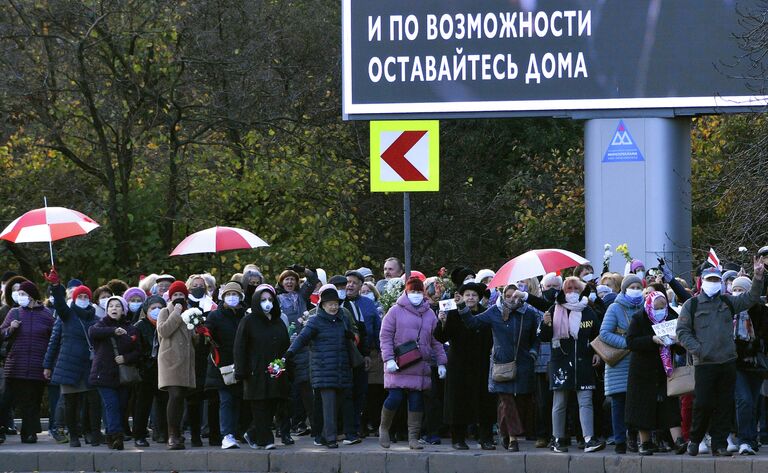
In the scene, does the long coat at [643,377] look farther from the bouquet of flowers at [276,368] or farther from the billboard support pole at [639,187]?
the billboard support pole at [639,187]

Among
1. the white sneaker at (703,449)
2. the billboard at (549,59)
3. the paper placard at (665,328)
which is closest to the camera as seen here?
the paper placard at (665,328)

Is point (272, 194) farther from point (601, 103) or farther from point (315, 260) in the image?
point (601, 103)

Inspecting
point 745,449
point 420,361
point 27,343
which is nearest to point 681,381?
point 745,449

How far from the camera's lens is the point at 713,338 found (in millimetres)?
13797

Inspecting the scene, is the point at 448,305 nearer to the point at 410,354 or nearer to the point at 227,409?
the point at 410,354

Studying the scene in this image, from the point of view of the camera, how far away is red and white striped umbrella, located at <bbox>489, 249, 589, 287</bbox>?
1519 centimetres

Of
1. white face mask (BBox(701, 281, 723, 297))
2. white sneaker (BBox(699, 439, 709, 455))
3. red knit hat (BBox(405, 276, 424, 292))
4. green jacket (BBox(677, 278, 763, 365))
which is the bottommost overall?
white sneaker (BBox(699, 439, 709, 455))

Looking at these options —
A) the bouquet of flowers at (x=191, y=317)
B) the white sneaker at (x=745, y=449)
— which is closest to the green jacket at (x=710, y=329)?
the white sneaker at (x=745, y=449)

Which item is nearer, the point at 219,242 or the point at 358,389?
the point at 358,389

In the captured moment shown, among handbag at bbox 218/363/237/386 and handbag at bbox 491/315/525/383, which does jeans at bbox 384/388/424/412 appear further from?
handbag at bbox 218/363/237/386

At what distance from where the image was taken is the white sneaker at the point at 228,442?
50.5ft

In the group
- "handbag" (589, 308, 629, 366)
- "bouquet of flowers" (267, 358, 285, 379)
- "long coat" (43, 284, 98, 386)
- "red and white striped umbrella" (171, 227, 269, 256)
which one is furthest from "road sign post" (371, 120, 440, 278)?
"long coat" (43, 284, 98, 386)

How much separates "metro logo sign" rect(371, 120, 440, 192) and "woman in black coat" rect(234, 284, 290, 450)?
1.68 m

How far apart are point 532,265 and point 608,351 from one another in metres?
1.40
